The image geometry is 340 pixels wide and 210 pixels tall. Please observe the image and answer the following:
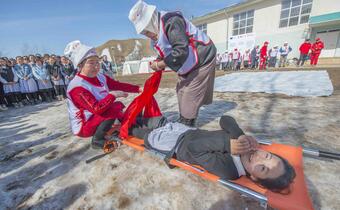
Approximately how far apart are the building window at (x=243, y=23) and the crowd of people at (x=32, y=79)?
17.1 metres

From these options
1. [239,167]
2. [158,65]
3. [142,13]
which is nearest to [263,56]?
[158,65]

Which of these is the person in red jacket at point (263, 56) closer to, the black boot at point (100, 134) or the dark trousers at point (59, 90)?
the dark trousers at point (59, 90)

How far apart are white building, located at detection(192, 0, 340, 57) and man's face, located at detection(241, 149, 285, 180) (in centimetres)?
1771

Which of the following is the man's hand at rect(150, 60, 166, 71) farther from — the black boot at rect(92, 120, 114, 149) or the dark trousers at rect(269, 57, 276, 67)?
the dark trousers at rect(269, 57, 276, 67)

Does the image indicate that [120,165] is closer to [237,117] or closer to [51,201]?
[51,201]

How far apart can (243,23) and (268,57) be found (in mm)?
5657

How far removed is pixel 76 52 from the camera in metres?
2.41

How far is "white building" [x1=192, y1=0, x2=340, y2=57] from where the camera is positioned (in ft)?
46.8

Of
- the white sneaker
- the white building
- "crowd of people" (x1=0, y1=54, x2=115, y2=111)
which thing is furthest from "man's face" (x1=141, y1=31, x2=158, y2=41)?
the white building

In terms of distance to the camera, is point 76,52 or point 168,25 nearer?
point 168,25

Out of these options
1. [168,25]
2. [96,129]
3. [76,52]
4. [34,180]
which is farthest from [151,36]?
[34,180]

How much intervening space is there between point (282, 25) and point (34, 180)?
19678mm

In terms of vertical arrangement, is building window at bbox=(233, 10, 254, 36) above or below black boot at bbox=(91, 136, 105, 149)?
above

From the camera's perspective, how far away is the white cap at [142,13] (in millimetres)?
2057
